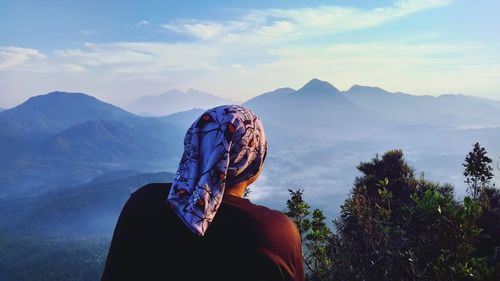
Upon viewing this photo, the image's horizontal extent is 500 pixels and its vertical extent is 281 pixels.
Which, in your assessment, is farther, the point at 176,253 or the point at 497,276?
the point at 497,276

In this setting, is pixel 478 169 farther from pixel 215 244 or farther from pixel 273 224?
pixel 215 244

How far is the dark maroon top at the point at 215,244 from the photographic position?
87.7 inches

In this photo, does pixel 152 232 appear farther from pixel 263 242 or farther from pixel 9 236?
pixel 9 236

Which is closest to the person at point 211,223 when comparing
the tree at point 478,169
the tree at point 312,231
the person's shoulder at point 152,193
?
the person's shoulder at point 152,193

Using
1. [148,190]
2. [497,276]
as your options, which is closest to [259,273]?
[148,190]

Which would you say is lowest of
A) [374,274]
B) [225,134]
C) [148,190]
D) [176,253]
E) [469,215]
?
[374,274]

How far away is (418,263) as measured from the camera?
505 cm

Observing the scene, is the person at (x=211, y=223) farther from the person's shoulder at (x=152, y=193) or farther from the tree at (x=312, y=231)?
the tree at (x=312, y=231)

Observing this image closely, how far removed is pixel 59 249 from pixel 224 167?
470 ft

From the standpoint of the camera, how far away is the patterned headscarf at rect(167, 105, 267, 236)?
231 centimetres

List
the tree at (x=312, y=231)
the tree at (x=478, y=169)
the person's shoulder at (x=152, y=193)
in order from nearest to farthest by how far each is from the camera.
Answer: the person's shoulder at (x=152, y=193) < the tree at (x=312, y=231) < the tree at (x=478, y=169)

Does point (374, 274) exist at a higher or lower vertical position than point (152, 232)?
lower

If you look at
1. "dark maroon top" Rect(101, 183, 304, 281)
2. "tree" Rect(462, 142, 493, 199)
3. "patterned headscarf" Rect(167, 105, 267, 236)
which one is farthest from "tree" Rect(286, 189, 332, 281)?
"tree" Rect(462, 142, 493, 199)

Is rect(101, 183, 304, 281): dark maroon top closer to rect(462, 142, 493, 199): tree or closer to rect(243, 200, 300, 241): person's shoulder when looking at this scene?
rect(243, 200, 300, 241): person's shoulder
